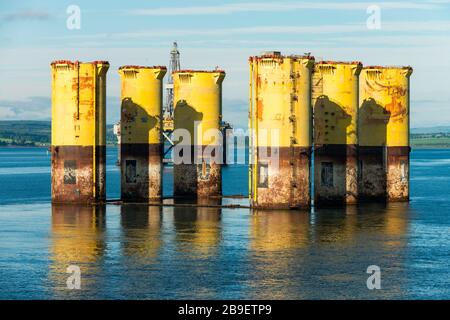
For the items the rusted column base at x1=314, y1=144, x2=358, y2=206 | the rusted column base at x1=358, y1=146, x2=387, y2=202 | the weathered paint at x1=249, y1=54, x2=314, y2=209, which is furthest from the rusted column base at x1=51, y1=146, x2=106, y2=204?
the rusted column base at x1=358, y1=146, x2=387, y2=202

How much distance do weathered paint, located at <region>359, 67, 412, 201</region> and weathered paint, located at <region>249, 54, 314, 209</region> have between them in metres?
13.0

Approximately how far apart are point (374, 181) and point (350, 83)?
10.4 meters

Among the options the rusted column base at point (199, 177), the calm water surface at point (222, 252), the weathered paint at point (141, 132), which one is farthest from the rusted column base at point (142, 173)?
the rusted column base at point (199, 177)

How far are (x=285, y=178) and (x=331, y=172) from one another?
7783mm

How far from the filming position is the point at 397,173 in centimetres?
8794

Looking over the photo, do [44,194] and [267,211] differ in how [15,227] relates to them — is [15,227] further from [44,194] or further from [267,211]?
[44,194]

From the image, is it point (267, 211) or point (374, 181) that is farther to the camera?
point (374, 181)

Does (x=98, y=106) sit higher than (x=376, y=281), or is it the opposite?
(x=98, y=106)

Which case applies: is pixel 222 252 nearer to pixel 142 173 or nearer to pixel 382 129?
pixel 142 173

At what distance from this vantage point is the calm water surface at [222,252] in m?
47.3

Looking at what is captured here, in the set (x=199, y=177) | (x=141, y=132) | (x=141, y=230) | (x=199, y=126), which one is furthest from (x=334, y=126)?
(x=141, y=230)

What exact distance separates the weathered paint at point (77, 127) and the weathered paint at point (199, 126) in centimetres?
895
